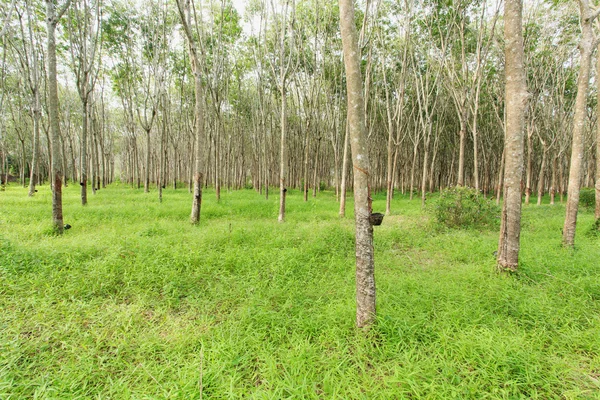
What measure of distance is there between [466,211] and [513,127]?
4.33 m

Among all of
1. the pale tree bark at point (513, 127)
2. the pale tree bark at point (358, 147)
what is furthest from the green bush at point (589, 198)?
the pale tree bark at point (358, 147)

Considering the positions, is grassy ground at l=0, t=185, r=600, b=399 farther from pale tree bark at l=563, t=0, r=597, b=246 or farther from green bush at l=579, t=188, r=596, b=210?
green bush at l=579, t=188, r=596, b=210

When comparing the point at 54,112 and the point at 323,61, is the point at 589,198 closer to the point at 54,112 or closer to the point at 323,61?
the point at 323,61

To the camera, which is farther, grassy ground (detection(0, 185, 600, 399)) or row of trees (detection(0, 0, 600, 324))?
row of trees (detection(0, 0, 600, 324))

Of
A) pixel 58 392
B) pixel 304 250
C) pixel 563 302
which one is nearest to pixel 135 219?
pixel 304 250

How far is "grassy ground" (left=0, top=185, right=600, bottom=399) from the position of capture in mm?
1960

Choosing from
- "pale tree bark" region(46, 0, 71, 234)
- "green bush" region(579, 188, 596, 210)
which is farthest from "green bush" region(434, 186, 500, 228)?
"pale tree bark" region(46, 0, 71, 234)

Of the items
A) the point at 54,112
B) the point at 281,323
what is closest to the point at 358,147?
the point at 281,323

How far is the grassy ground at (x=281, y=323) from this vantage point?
196 centimetres

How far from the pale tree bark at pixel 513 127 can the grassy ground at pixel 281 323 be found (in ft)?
1.71

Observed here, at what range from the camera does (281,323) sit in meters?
2.77

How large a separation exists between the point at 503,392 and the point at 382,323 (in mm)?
1000

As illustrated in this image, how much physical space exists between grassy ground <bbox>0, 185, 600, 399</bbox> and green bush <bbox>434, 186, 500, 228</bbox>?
2.26 meters

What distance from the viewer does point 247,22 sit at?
10898 mm
